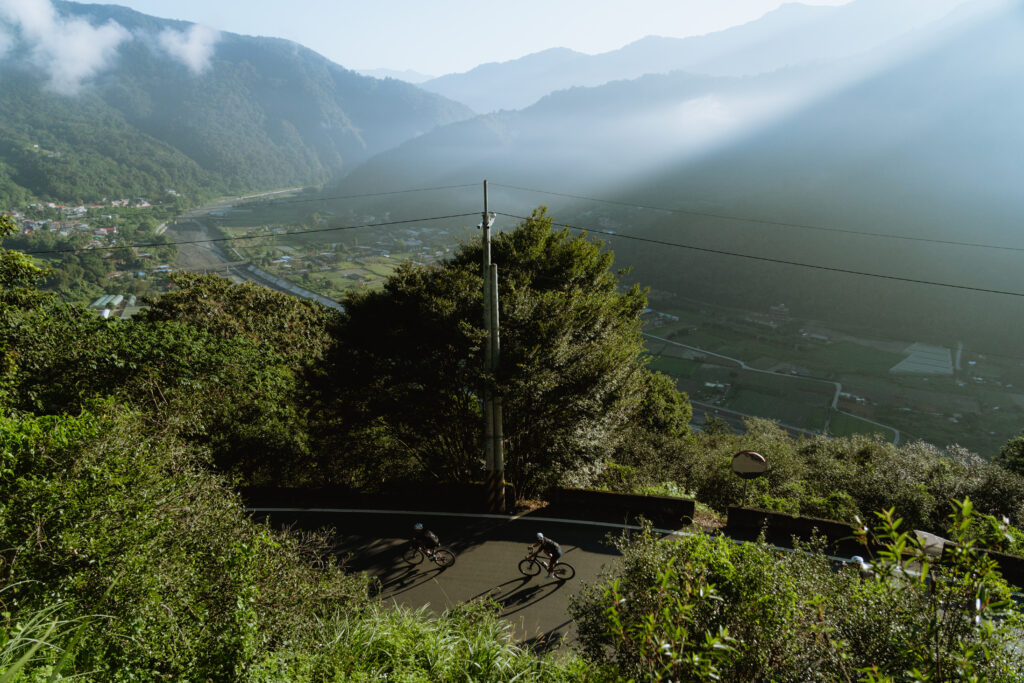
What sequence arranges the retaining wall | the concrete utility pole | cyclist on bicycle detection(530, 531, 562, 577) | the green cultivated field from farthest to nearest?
1. the green cultivated field
2. the concrete utility pole
3. the retaining wall
4. cyclist on bicycle detection(530, 531, 562, 577)

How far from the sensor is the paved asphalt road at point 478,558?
28.6 ft

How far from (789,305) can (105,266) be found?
130659mm

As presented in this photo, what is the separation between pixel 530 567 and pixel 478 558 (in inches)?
45.9

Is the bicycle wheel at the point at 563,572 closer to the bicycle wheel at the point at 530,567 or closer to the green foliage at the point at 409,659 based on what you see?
the bicycle wheel at the point at 530,567

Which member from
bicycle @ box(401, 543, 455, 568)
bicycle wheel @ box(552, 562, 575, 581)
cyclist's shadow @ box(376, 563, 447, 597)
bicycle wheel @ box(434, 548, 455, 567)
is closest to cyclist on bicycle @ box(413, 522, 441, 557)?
bicycle @ box(401, 543, 455, 568)

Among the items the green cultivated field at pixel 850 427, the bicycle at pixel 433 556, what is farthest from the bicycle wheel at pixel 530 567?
the green cultivated field at pixel 850 427

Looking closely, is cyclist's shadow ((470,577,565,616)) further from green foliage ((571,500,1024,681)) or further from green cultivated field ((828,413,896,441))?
green cultivated field ((828,413,896,441))

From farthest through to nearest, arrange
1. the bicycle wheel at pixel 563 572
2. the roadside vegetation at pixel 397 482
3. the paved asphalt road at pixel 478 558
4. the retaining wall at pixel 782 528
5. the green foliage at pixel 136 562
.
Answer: the retaining wall at pixel 782 528 → the bicycle wheel at pixel 563 572 → the paved asphalt road at pixel 478 558 → the green foliage at pixel 136 562 → the roadside vegetation at pixel 397 482

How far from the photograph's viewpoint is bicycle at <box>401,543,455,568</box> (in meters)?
9.88

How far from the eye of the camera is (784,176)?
557 feet

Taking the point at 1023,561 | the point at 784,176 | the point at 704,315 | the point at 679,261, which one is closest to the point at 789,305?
the point at 704,315

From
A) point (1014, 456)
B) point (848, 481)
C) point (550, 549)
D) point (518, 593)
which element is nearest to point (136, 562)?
point (518, 593)

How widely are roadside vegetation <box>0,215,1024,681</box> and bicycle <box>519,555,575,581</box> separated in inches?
101

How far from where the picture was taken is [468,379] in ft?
37.7
